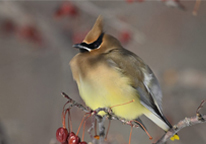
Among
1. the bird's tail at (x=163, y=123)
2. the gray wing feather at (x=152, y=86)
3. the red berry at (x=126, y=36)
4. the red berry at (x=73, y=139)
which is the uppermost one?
the red berry at (x=126, y=36)

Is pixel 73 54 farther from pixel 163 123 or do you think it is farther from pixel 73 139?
pixel 73 139

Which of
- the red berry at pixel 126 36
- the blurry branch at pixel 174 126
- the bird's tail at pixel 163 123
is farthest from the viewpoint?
the red berry at pixel 126 36

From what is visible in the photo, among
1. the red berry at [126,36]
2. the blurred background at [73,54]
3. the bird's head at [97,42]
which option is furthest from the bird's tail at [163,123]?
the red berry at [126,36]

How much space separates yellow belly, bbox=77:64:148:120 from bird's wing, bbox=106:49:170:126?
39 millimetres

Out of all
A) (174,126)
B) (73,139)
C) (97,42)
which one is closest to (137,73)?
(97,42)

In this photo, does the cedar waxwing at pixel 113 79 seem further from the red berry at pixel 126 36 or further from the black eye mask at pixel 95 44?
the red berry at pixel 126 36

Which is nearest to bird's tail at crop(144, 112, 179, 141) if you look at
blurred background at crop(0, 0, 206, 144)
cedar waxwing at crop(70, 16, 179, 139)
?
cedar waxwing at crop(70, 16, 179, 139)

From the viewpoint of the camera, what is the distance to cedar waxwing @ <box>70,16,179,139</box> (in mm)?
2078

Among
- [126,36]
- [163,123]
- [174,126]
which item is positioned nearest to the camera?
[174,126]

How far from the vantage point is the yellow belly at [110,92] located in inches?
81.4

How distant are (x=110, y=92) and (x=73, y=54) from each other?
158 centimetres

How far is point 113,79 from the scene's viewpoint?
82.5 inches

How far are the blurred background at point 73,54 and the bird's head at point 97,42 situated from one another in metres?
1.00

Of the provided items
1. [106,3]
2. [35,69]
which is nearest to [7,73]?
[35,69]
